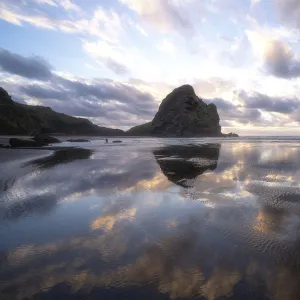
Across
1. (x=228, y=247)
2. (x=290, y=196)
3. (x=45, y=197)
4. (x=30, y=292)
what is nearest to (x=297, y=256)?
(x=228, y=247)

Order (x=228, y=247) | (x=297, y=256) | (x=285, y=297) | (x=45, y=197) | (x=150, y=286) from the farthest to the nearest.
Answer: (x=45, y=197) < (x=228, y=247) < (x=297, y=256) < (x=150, y=286) < (x=285, y=297)

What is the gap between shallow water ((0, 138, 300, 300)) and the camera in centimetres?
482

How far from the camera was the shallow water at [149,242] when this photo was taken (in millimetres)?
4820

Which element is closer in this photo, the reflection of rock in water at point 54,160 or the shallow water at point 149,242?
the shallow water at point 149,242

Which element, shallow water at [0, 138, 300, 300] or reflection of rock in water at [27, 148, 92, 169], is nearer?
shallow water at [0, 138, 300, 300]

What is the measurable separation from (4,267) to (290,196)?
12.0m

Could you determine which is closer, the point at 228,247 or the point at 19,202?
the point at 228,247

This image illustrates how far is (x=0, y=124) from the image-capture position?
107438mm

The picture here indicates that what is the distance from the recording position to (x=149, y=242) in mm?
6820

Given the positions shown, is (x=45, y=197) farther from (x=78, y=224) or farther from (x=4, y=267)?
(x=4, y=267)

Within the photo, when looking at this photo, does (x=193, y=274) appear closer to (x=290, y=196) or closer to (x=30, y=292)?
(x=30, y=292)

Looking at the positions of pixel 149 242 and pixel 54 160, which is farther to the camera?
pixel 54 160

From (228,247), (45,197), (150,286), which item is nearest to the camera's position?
(150,286)

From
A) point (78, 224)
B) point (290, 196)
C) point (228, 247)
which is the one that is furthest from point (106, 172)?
point (228, 247)
